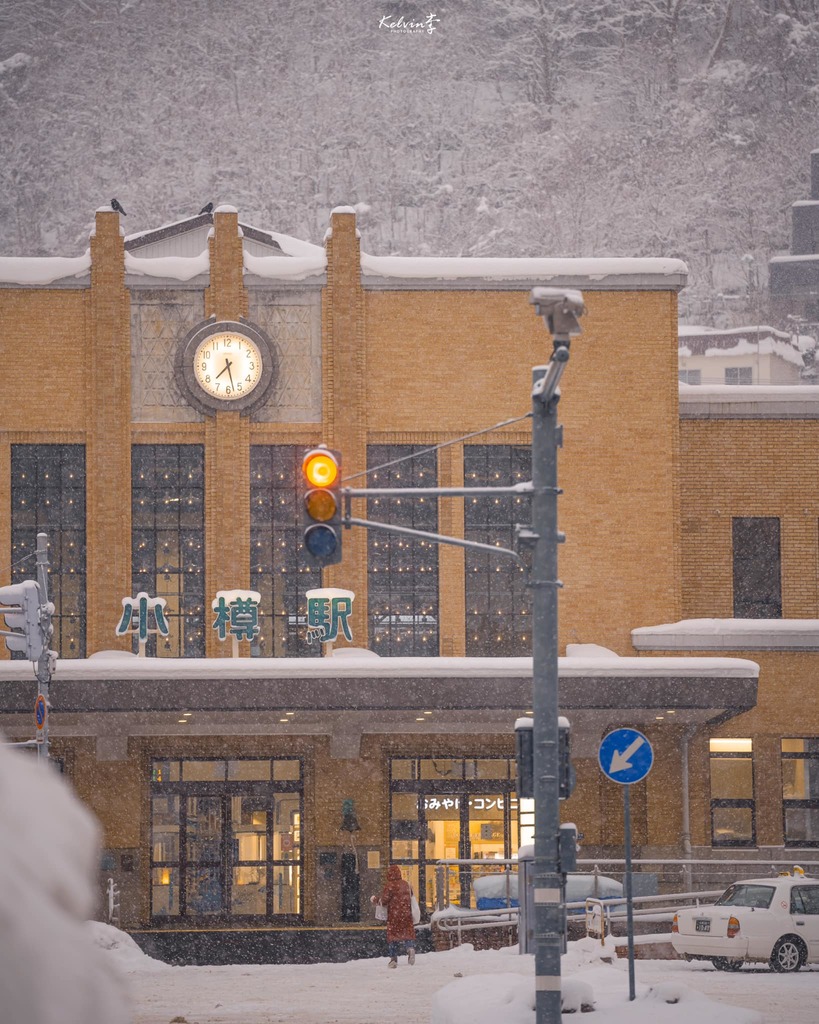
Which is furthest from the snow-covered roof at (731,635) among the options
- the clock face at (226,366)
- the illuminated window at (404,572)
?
the clock face at (226,366)

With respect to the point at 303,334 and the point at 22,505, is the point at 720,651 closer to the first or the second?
the point at 303,334

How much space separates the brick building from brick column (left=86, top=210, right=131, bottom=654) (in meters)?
0.06

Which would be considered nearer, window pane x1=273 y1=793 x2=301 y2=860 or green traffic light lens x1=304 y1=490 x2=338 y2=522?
green traffic light lens x1=304 y1=490 x2=338 y2=522

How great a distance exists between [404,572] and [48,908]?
1282 inches

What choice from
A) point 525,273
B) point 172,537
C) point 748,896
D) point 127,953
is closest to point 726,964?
point 748,896

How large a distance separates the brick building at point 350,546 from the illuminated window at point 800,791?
7cm

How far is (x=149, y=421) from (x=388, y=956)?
13.4 metres

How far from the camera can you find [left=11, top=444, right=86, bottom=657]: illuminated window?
112 feet

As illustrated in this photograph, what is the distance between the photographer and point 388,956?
2755cm

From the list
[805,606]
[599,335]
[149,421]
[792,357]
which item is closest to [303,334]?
[149,421]

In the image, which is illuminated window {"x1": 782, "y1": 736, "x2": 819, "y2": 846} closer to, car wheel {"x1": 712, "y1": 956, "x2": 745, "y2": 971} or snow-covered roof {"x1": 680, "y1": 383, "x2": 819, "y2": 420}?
snow-covered roof {"x1": 680, "y1": 383, "x2": 819, "y2": 420}

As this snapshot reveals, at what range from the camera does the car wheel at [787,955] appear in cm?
2381

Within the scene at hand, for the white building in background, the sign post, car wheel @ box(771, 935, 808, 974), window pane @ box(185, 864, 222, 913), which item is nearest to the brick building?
window pane @ box(185, 864, 222, 913)

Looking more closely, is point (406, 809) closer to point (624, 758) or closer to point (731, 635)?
point (731, 635)
